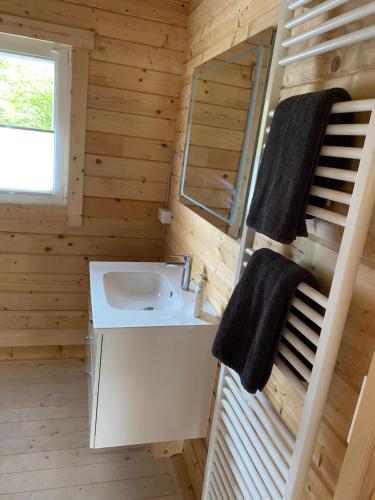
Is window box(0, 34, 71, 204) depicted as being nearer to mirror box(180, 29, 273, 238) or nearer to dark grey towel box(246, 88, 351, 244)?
mirror box(180, 29, 273, 238)

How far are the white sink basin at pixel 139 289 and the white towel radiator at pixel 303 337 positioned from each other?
716 millimetres

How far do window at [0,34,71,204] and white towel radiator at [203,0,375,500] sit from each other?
63.1 inches

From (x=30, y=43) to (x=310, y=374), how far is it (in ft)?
7.70

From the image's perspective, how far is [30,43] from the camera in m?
2.21

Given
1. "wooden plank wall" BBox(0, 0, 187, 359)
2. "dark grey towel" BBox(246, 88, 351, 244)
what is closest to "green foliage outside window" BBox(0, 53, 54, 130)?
"wooden plank wall" BBox(0, 0, 187, 359)

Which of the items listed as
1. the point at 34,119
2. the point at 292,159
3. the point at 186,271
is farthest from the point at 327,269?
the point at 34,119

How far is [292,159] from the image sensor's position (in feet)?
3.03

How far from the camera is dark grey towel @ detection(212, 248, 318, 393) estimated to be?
97 cm

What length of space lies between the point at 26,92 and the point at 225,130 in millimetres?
1384

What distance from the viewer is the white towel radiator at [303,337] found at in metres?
0.75

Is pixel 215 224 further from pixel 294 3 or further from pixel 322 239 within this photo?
pixel 294 3

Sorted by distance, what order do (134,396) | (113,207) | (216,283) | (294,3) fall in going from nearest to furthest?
1. (294,3)
2. (134,396)
3. (216,283)
4. (113,207)

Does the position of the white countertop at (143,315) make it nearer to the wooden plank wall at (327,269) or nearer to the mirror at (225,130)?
the wooden plank wall at (327,269)

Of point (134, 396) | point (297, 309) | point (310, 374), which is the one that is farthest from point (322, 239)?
point (134, 396)
